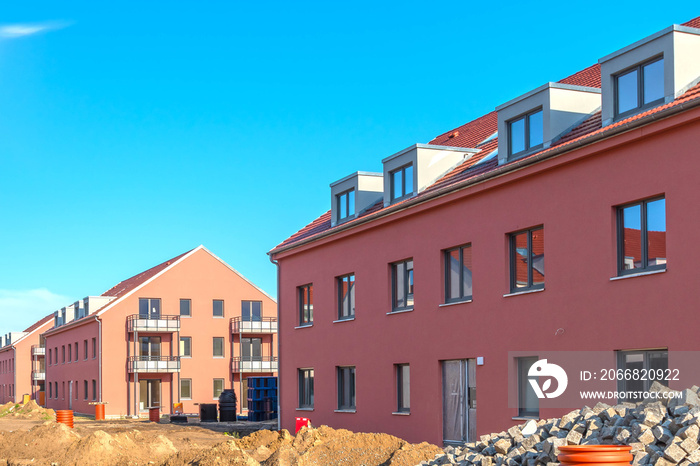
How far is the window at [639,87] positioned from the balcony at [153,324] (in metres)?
38.3

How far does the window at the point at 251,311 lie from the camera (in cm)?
5288

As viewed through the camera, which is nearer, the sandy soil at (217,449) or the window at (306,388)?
the sandy soil at (217,449)

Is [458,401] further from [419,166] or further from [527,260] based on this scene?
[419,166]

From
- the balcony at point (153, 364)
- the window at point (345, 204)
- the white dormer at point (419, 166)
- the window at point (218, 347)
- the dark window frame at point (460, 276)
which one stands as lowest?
the balcony at point (153, 364)

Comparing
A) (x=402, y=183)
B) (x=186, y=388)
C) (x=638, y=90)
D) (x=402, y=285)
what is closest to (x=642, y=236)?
(x=638, y=90)

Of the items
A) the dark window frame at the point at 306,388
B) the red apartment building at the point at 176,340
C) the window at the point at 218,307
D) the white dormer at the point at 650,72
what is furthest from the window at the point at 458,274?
the window at the point at 218,307

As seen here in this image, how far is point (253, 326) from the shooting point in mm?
51812

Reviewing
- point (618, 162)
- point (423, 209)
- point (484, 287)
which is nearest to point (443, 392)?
point (484, 287)

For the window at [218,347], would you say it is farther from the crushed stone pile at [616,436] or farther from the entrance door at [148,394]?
the crushed stone pile at [616,436]

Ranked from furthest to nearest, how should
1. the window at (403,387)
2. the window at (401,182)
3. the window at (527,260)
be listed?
1. the window at (401,182)
2. the window at (403,387)
3. the window at (527,260)

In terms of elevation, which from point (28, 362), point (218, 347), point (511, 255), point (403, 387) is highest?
point (511, 255)

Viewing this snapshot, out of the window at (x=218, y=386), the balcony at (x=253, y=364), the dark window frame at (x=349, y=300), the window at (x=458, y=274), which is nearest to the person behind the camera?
the window at (x=458, y=274)

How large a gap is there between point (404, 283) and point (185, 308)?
32.9 meters

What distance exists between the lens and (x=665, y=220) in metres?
13.9
